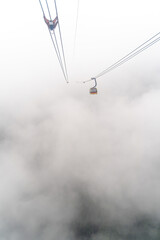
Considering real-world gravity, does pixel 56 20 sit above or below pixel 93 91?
above

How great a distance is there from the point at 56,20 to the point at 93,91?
10006 mm

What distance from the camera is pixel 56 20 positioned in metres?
9.17

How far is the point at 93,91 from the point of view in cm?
1788

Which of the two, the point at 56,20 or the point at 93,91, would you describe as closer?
the point at 56,20
